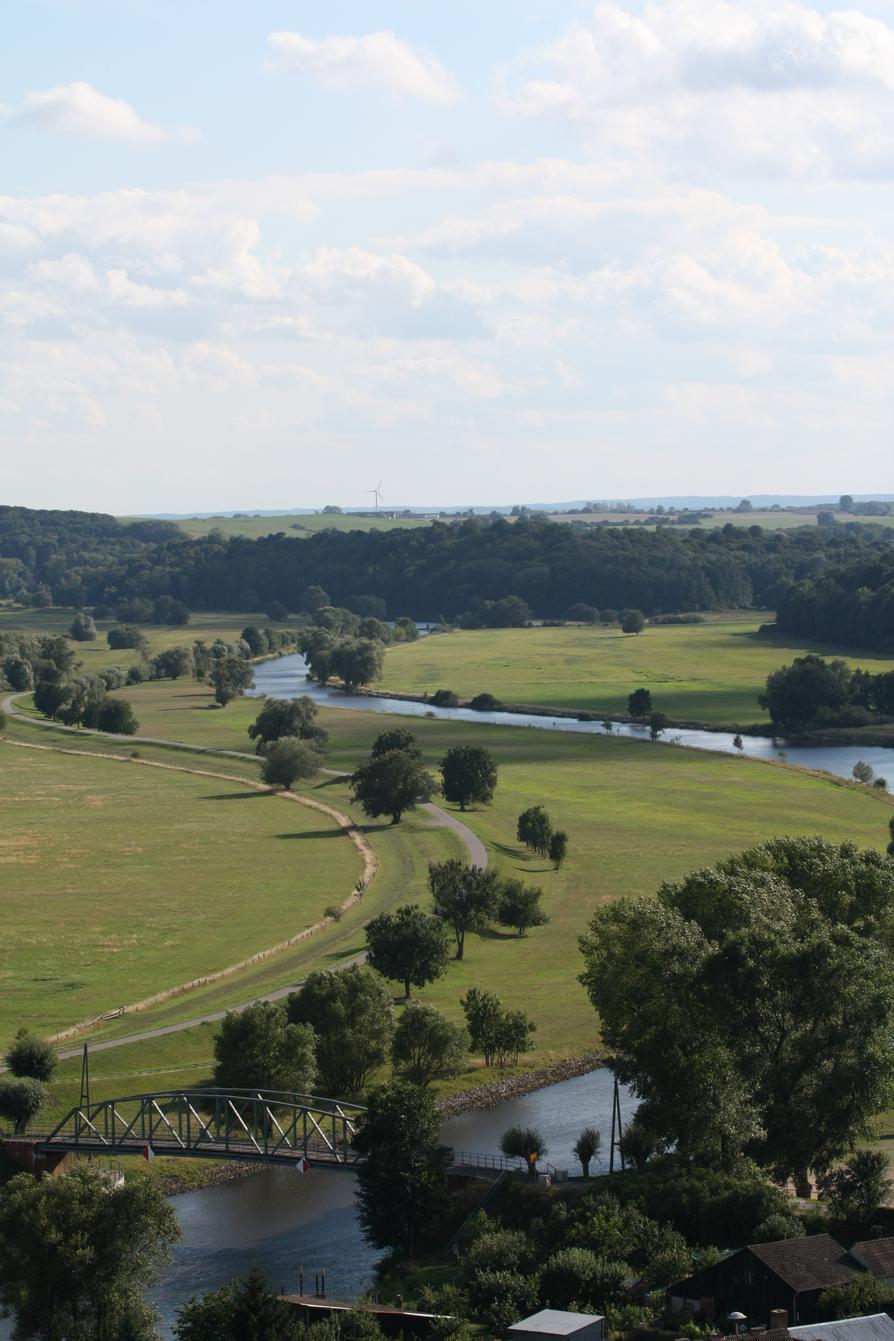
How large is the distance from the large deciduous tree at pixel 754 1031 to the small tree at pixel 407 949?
57.6 ft

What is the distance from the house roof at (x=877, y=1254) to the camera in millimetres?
47625

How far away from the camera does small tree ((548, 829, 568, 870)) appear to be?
4341 inches

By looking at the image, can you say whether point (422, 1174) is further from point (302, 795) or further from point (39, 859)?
point (302, 795)

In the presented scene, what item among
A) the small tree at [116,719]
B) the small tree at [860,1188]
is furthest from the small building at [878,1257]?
the small tree at [116,719]

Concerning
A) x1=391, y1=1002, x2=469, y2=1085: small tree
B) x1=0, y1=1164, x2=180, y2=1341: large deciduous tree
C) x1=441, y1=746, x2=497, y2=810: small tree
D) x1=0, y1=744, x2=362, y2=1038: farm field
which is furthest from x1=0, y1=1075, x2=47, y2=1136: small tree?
x1=441, y1=746, x2=497, y2=810: small tree

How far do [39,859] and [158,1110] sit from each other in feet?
170

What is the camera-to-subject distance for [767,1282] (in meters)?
46.6

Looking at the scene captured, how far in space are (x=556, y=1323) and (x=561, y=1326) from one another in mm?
304

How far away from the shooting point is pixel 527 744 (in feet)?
525

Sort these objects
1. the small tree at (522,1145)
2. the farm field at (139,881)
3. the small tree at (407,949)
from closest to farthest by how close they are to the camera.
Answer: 1. the small tree at (522,1145)
2. the small tree at (407,949)
3. the farm field at (139,881)

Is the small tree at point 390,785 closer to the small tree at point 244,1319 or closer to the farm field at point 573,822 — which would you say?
the farm field at point 573,822

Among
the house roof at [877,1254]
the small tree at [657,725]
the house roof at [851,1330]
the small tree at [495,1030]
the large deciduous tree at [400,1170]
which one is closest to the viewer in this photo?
the house roof at [851,1330]

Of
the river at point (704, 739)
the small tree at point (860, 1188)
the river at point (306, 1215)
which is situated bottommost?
the river at point (306, 1215)

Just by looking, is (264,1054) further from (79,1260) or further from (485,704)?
(485,704)
